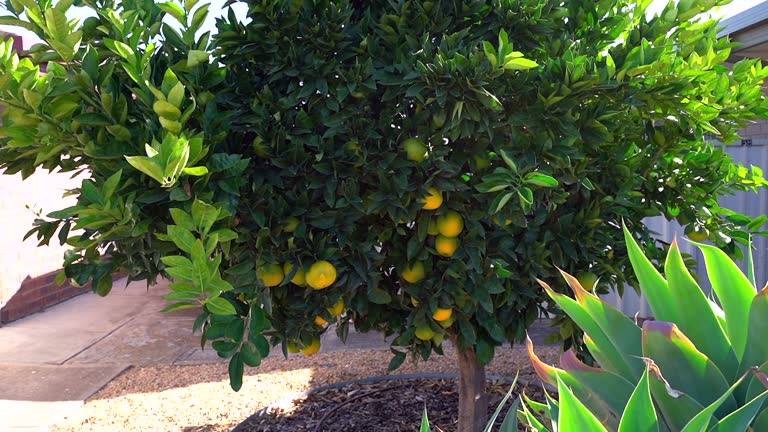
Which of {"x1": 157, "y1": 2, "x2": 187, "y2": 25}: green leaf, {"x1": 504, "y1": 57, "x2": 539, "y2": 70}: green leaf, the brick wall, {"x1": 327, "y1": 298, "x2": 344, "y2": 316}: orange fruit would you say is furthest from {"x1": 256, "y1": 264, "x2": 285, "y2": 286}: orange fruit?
the brick wall

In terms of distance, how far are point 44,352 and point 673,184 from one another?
557cm

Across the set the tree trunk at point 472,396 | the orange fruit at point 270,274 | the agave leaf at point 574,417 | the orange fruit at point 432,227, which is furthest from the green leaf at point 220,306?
the tree trunk at point 472,396

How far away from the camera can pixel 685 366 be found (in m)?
1.22

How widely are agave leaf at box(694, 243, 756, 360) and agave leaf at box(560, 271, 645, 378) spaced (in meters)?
0.16

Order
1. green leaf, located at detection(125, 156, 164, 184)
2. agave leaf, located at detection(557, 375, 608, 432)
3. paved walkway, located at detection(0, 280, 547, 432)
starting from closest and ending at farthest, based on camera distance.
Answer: agave leaf, located at detection(557, 375, 608, 432) → green leaf, located at detection(125, 156, 164, 184) → paved walkway, located at detection(0, 280, 547, 432)

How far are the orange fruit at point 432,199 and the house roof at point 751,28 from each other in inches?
107

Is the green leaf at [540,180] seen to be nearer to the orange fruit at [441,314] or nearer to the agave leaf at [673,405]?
the orange fruit at [441,314]

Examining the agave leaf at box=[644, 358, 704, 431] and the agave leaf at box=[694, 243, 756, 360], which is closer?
the agave leaf at box=[644, 358, 704, 431]

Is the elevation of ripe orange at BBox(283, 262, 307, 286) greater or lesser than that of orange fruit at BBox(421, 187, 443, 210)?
lesser

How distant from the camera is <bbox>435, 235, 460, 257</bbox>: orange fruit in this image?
2.31 m

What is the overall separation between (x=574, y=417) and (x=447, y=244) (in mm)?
1322

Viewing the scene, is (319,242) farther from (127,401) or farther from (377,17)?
(127,401)

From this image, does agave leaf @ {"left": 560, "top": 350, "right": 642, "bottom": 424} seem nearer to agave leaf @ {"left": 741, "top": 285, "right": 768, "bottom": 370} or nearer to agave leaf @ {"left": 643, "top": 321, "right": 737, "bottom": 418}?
agave leaf @ {"left": 643, "top": 321, "right": 737, "bottom": 418}

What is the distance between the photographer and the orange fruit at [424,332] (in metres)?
2.47
